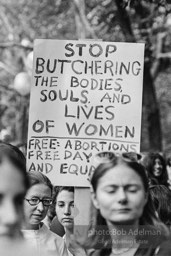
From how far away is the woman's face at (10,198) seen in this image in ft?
5.94

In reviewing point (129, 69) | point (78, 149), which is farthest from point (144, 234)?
point (129, 69)

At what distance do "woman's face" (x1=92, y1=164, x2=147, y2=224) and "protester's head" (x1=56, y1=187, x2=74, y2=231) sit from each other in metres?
0.94

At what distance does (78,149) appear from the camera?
374cm

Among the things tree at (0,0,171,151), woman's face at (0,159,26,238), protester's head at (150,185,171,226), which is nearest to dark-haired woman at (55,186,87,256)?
protester's head at (150,185,171,226)

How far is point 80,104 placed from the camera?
12.6 feet

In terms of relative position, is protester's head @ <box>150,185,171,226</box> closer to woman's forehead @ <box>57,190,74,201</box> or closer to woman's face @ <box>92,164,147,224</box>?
woman's face @ <box>92,164,147,224</box>

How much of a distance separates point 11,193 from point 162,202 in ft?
5.70

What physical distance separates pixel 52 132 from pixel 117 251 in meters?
1.21

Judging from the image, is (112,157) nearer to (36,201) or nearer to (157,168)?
(36,201)

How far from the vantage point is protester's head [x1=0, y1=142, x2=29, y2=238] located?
181 cm

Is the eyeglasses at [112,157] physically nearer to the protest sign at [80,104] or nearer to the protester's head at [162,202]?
the protester's head at [162,202]

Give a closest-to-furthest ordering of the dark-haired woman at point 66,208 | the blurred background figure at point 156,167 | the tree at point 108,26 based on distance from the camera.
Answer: the dark-haired woman at point 66,208 < the blurred background figure at point 156,167 < the tree at point 108,26

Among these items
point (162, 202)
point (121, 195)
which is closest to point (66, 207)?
point (162, 202)

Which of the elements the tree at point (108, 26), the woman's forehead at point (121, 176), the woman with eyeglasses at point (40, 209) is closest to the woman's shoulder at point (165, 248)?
the woman's forehead at point (121, 176)
